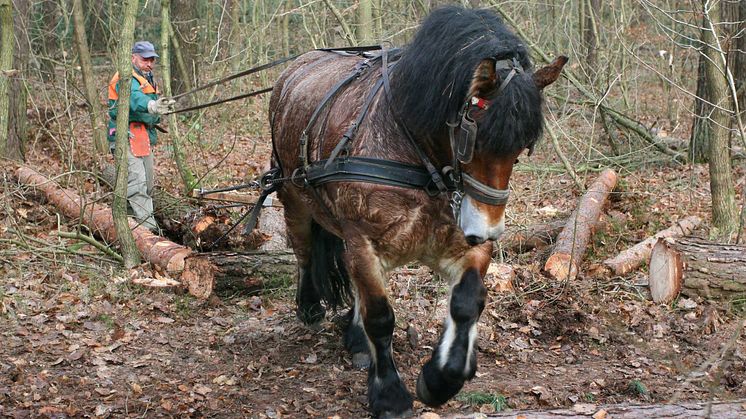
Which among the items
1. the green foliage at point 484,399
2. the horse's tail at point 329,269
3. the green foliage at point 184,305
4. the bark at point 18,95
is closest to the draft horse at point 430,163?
the green foliage at point 484,399

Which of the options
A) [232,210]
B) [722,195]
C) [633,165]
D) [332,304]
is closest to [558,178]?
[633,165]

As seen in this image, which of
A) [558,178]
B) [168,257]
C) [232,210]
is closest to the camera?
[168,257]

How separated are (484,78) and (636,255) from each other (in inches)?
156

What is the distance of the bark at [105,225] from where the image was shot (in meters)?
6.82

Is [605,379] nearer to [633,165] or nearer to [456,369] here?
[456,369]

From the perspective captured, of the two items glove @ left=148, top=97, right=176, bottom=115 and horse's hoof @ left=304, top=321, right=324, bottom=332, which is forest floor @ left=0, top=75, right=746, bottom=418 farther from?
glove @ left=148, top=97, right=176, bottom=115

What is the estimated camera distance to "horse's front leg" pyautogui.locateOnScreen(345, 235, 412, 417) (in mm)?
4320

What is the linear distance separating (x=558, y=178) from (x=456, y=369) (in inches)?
263

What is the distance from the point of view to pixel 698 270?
6203mm

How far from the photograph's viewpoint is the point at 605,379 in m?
4.98

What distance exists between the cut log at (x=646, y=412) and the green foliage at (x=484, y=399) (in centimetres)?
74

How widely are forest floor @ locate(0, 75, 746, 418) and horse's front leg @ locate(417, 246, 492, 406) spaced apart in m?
0.32

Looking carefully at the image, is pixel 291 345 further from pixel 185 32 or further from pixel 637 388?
pixel 185 32

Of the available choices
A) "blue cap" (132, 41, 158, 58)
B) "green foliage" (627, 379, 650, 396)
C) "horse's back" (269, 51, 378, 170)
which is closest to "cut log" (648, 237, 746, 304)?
"green foliage" (627, 379, 650, 396)
